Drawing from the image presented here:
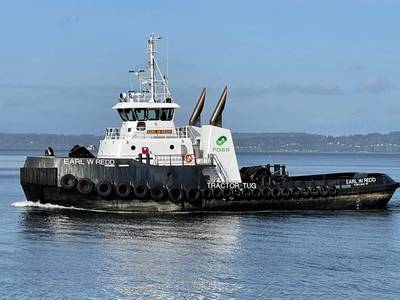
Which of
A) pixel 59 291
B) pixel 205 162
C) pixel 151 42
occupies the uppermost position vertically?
pixel 151 42

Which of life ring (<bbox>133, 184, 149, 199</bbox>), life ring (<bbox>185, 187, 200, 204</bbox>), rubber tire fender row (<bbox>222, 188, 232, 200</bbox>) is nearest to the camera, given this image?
life ring (<bbox>133, 184, 149, 199</bbox>)

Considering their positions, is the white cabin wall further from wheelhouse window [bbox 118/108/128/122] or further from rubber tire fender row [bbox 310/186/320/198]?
rubber tire fender row [bbox 310/186/320/198]

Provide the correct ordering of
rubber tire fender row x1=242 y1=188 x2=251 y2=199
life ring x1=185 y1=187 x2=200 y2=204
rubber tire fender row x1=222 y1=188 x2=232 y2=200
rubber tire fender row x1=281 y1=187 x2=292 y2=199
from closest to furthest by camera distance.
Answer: life ring x1=185 y1=187 x2=200 y2=204 < rubber tire fender row x1=222 y1=188 x2=232 y2=200 < rubber tire fender row x1=242 y1=188 x2=251 y2=199 < rubber tire fender row x1=281 y1=187 x2=292 y2=199

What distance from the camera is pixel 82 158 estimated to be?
33.6 m

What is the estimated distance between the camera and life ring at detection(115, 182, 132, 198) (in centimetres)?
3362

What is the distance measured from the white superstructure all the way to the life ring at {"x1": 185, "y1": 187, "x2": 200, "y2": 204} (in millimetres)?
1279

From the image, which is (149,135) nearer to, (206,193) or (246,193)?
(206,193)

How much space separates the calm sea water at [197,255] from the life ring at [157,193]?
0.81 m

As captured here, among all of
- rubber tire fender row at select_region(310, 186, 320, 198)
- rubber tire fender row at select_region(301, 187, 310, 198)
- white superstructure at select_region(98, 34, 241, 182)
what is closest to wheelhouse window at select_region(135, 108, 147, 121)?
white superstructure at select_region(98, 34, 241, 182)

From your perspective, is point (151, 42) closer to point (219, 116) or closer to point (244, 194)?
A: point (219, 116)

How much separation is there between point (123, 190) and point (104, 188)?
774mm

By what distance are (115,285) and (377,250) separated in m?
10.1

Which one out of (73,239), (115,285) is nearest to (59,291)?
(115,285)

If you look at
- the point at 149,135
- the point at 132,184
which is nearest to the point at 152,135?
the point at 149,135
